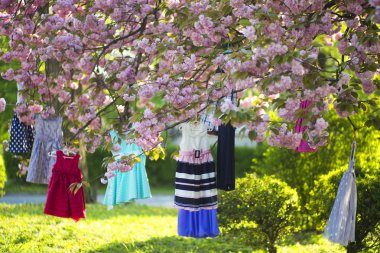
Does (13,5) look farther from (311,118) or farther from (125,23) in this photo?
(311,118)

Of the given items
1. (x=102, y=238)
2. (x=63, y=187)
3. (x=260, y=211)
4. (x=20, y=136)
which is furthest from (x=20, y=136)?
(x=260, y=211)

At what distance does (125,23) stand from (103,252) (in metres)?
2.71

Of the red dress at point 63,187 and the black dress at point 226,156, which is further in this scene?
the red dress at point 63,187

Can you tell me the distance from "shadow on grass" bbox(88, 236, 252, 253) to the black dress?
252 cm

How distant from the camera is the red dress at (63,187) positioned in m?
6.18

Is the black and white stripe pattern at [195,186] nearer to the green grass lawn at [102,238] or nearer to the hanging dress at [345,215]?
the hanging dress at [345,215]

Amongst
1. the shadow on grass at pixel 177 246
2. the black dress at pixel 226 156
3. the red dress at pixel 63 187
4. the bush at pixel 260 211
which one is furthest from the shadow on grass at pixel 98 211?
the black dress at pixel 226 156

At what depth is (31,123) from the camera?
6.87 meters

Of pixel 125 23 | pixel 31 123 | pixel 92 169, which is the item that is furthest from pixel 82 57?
pixel 92 169

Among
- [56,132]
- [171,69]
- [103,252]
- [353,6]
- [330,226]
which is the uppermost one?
[353,6]

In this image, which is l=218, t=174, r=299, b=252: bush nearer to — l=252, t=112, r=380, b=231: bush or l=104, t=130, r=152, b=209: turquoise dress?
l=104, t=130, r=152, b=209: turquoise dress

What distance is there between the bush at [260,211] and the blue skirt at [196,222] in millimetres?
1548

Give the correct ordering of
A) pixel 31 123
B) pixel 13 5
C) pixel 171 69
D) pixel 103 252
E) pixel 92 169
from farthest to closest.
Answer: pixel 92 169
pixel 103 252
pixel 31 123
pixel 13 5
pixel 171 69

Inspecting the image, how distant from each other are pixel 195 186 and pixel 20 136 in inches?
90.8
